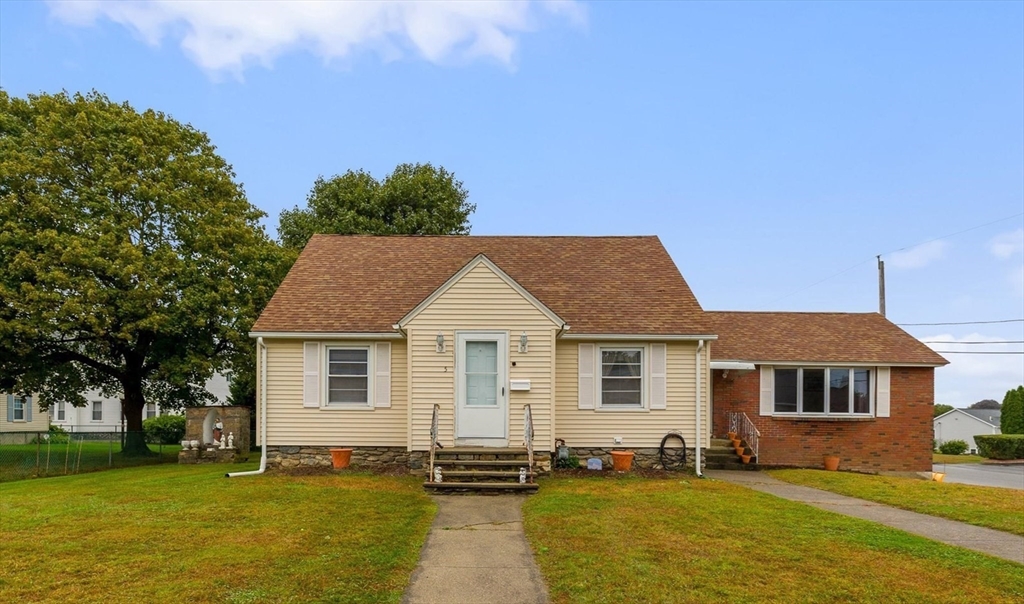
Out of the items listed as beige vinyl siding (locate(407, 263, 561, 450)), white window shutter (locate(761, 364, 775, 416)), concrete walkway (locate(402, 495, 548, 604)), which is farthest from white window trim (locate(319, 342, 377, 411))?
white window shutter (locate(761, 364, 775, 416))

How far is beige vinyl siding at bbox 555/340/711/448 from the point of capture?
15938 millimetres

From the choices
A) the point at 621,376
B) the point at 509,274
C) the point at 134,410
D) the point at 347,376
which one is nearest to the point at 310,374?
the point at 347,376

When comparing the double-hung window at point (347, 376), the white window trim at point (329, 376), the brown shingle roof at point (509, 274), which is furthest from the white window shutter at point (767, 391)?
the double-hung window at point (347, 376)

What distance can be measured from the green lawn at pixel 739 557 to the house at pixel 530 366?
162 inches

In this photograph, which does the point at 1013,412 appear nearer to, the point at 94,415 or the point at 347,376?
the point at 347,376

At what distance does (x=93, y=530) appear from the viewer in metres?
9.14

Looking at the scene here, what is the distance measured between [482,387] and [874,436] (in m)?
11.8

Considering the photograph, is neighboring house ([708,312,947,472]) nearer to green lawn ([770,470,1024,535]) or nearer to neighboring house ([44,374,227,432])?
green lawn ([770,470,1024,535])

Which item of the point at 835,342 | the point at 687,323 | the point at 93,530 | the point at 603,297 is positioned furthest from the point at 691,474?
the point at 93,530

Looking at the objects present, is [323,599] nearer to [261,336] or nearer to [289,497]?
[289,497]

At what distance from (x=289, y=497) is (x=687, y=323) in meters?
9.42

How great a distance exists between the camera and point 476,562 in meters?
7.64

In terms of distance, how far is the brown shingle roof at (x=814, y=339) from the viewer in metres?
19.2

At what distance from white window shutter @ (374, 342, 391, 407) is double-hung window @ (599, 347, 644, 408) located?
4967mm
